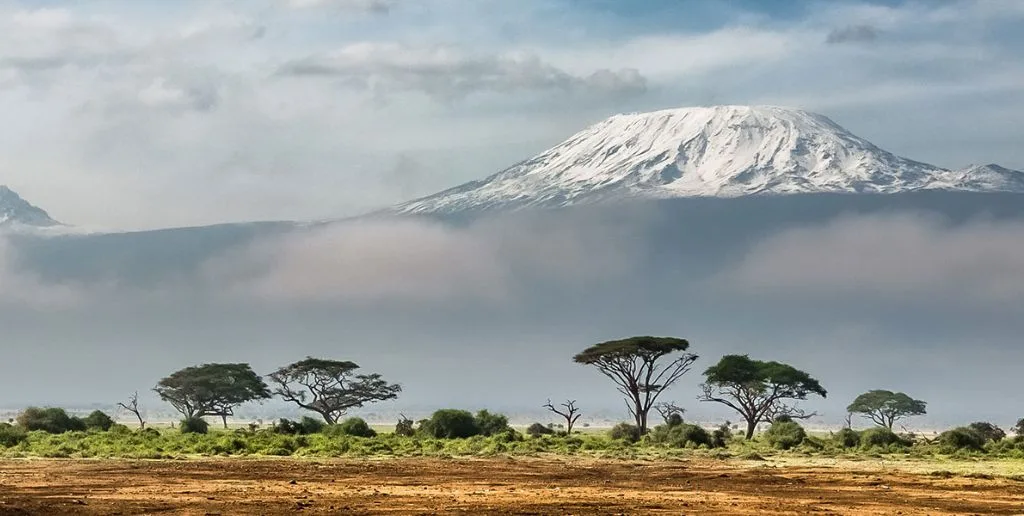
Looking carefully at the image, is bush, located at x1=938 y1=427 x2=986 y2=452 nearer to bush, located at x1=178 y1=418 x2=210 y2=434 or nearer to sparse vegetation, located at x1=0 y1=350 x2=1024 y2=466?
sparse vegetation, located at x1=0 y1=350 x2=1024 y2=466

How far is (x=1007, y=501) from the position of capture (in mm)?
29156

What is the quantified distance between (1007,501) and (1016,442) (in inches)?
1560

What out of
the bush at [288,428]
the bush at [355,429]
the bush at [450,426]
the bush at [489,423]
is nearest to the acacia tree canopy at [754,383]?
the bush at [489,423]

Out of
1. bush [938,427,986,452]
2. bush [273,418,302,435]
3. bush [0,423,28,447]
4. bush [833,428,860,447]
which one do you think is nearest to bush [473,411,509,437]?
bush [273,418,302,435]

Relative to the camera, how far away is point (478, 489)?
32031 mm

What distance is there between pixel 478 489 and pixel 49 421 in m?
49.3

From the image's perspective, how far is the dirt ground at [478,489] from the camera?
26797mm

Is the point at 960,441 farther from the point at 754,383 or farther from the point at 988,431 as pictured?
the point at 754,383

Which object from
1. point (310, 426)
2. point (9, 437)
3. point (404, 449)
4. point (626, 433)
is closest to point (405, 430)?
point (310, 426)

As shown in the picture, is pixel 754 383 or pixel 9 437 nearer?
pixel 9 437

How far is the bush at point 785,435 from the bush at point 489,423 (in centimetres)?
1584

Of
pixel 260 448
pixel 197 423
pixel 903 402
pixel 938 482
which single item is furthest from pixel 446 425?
pixel 903 402

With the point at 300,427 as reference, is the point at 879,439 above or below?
below

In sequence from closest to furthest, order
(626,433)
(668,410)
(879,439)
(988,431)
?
(879,439)
(626,433)
(988,431)
(668,410)
